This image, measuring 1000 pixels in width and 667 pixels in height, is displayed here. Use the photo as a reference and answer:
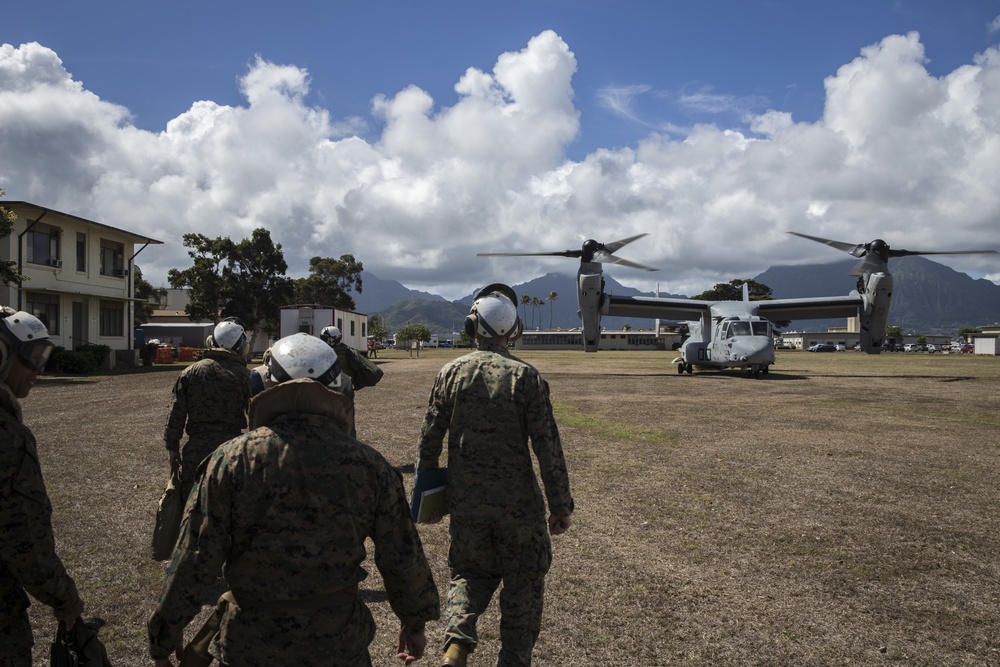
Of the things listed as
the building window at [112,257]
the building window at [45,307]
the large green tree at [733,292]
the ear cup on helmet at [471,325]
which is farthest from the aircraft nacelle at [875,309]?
the large green tree at [733,292]

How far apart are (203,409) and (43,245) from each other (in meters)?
30.9

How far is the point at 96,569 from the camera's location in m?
5.14

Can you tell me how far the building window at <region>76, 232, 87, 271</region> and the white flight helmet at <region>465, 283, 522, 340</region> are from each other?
34.3 metres

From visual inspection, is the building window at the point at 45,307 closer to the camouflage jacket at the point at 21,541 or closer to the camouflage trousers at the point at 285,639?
the camouflage jacket at the point at 21,541

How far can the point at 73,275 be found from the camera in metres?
30.9

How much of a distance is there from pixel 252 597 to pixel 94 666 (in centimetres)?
96

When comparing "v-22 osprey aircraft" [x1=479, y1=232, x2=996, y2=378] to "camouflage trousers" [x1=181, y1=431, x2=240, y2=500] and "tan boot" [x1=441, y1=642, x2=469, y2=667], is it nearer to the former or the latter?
"camouflage trousers" [x1=181, y1=431, x2=240, y2=500]

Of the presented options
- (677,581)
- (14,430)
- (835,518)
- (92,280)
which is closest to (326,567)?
(14,430)

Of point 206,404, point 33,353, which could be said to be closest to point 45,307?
point 206,404

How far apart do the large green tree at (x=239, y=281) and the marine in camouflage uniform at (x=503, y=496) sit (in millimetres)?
45073

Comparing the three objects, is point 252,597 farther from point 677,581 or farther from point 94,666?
point 677,581

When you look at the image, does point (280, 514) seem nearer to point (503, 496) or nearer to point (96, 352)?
point (503, 496)

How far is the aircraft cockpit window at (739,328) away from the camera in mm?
25481

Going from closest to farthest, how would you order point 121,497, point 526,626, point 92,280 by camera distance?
point 526,626 → point 121,497 → point 92,280
